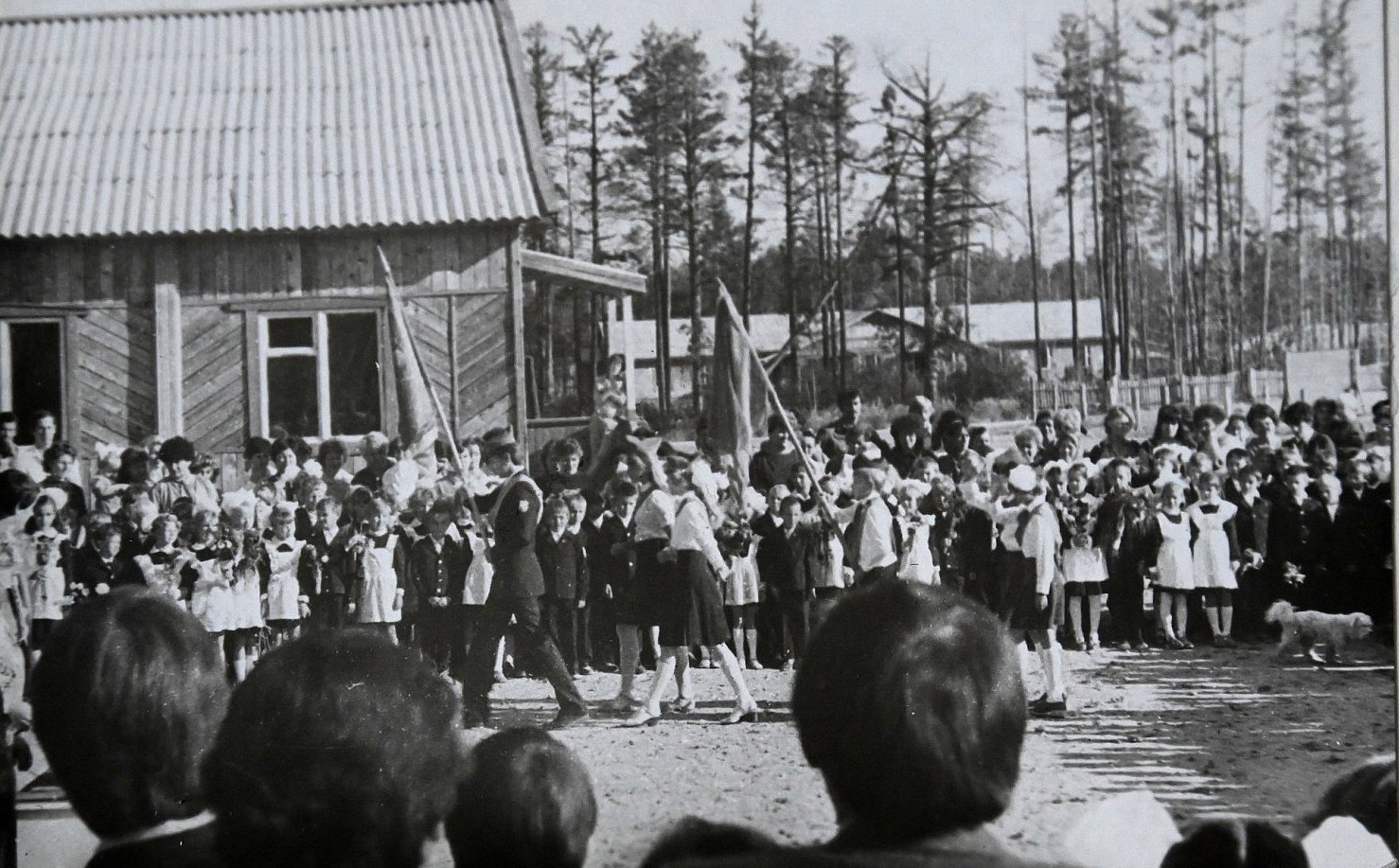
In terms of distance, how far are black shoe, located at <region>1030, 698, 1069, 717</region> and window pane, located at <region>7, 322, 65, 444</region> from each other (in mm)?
2253

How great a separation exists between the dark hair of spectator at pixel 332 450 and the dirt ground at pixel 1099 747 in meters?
0.66

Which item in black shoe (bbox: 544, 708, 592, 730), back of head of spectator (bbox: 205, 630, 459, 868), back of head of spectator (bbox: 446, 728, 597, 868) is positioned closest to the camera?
back of head of spectator (bbox: 205, 630, 459, 868)

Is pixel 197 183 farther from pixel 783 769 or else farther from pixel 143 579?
pixel 783 769

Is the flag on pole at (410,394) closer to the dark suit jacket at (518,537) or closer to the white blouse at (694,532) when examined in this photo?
the dark suit jacket at (518,537)

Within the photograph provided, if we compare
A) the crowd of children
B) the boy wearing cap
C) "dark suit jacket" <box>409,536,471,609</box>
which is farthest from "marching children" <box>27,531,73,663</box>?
the boy wearing cap

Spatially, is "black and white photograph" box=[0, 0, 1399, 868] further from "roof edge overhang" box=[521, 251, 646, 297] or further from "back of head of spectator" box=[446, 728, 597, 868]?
"back of head of spectator" box=[446, 728, 597, 868]

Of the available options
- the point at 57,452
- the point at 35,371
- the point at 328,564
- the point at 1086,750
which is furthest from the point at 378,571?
the point at 1086,750


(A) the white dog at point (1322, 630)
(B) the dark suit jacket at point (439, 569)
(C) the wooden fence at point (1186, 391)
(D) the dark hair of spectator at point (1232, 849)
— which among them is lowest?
(D) the dark hair of spectator at point (1232, 849)

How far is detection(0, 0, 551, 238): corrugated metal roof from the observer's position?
9.54 ft

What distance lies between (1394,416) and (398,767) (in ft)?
7.66

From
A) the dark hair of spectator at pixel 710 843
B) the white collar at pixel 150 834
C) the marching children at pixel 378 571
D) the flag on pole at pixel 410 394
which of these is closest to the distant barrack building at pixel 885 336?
the flag on pole at pixel 410 394

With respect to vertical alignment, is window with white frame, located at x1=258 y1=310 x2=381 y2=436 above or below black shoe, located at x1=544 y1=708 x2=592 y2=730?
above

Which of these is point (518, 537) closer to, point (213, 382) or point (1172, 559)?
point (213, 382)

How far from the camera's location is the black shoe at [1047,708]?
110 inches
